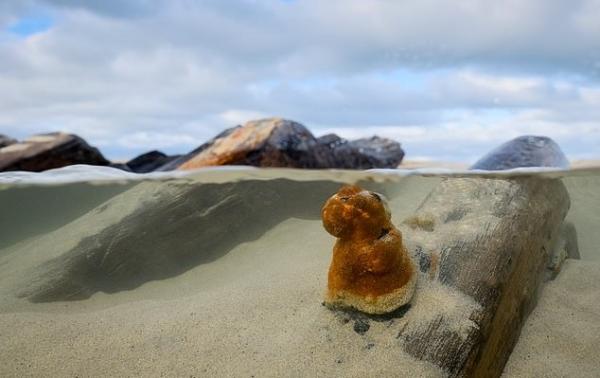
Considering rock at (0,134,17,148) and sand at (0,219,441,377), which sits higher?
rock at (0,134,17,148)

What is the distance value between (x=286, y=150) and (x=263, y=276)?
184cm

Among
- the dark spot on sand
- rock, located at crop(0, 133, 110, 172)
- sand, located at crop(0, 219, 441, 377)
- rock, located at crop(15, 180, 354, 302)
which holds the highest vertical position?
rock, located at crop(0, 133, 110, 172)

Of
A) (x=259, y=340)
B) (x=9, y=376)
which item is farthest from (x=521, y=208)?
(x=9, y=376)

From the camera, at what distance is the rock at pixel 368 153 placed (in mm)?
6656

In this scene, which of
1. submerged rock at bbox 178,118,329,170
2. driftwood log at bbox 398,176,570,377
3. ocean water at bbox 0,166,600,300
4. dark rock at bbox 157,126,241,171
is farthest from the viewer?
ocean water at bbox 0,166,600,300

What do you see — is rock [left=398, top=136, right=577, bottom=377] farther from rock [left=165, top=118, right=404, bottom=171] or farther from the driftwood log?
rock [left=165, top=118, right=404, bottom=171]

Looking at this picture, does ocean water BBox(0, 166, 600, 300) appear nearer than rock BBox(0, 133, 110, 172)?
No

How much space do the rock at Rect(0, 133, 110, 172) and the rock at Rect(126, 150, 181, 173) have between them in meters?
0.63

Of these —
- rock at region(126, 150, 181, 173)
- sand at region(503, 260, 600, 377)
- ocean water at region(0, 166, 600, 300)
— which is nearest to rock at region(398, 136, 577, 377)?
sand at region(503, 260, 600, 377)

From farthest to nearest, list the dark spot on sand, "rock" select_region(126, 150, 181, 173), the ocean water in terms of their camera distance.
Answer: "rock" select_region(126, 150, 181, 173) < the ocean water < the dark spot on sand

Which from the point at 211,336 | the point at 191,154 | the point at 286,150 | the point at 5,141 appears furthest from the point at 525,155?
the point at 5,141

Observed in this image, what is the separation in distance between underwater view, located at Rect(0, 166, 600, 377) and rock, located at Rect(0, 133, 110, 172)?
27 centimetres

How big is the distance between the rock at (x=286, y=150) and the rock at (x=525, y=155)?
62.0 inches

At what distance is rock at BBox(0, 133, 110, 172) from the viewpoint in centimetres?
674
